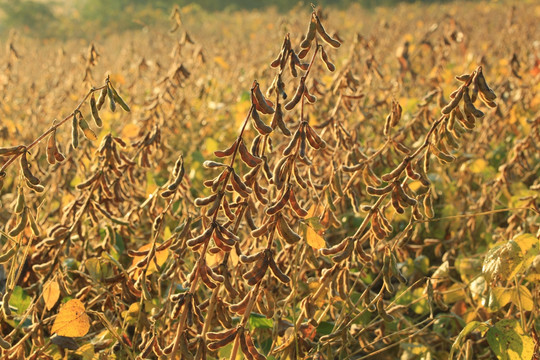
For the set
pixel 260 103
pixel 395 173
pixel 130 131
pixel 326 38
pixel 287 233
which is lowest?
pixel 130 131

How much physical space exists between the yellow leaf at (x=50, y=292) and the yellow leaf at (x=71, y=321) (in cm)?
13

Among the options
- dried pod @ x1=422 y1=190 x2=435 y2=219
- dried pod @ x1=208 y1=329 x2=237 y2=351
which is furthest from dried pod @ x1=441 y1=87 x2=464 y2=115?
dried pod @ x1=208 y1=329 x2=237 y2=351

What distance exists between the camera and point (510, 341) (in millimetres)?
1362

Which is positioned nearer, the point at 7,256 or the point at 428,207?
the point at 7,256

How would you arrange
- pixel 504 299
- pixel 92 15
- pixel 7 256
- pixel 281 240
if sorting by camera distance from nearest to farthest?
pixel 7 256 < pixel 504 299 < pixel 281 240 < pixel 92 15

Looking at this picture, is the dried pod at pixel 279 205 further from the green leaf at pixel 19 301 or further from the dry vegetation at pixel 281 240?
the green leaf at pixel 19 301

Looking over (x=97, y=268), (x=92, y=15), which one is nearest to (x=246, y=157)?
(x=97, y=268)

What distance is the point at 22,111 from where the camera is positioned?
4105mm

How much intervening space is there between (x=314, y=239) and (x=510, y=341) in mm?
537

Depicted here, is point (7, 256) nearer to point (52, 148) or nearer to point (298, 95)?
point (52, 148)

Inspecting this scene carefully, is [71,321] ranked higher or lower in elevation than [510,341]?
lower

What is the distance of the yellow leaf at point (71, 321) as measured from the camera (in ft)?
4.41

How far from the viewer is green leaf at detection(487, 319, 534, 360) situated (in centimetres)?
135

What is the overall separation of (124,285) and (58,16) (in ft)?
56.1
